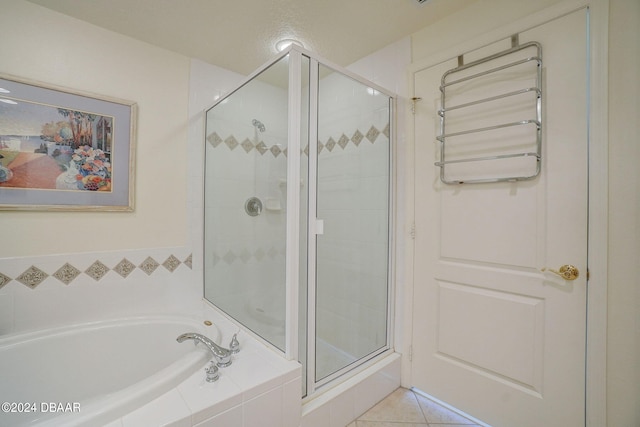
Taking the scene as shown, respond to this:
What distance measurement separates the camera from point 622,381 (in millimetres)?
1091

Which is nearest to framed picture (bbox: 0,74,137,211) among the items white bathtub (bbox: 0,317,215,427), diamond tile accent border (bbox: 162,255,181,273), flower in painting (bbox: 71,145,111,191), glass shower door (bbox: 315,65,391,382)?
flower in painting (bbox: 71,145,111,191)

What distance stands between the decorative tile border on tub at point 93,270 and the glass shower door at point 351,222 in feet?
3.94

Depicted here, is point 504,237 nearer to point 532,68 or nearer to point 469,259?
point 469,259

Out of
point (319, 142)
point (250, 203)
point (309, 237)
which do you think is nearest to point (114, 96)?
point (250, 203)

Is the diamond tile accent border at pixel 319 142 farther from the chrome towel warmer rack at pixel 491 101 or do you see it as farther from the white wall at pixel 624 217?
the white wall at pixel 624 217

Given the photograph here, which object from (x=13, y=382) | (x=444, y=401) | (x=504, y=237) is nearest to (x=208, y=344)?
(x=13, y=382)

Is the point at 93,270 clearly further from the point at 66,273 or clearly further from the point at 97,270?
the point at 66,273

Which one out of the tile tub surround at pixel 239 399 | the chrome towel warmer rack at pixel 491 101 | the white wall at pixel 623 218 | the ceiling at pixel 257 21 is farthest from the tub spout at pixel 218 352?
the ceiling at pixel 257 21

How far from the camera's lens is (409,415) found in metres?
1.55

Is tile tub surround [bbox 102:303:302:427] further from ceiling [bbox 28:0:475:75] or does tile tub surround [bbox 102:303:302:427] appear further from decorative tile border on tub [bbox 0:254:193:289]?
ceiling [bbox 28:0:475:75]

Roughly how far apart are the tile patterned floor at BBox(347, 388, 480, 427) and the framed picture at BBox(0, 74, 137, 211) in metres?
2.01

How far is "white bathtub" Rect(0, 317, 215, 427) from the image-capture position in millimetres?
1226

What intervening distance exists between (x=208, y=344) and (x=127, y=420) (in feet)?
1.27

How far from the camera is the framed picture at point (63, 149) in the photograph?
1474 mm
